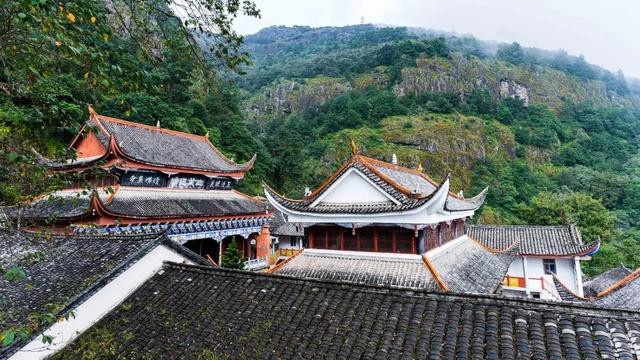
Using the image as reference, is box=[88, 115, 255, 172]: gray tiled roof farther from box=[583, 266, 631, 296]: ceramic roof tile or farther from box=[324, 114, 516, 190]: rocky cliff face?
box=[324, 114, 516, 190]: rocky cliff face

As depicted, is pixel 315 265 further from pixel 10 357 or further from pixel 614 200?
pixel 614 200

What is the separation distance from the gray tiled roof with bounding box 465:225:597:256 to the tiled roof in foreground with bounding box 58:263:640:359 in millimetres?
16533

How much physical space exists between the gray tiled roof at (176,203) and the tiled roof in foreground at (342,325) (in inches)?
496


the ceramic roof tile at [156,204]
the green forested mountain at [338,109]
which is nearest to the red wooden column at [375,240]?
the green forested mountain at [338,109]

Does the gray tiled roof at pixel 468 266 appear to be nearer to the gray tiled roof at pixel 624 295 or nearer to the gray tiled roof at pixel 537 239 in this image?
the gray tiled roof at pixel 624 295

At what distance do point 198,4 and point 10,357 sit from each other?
221 inches

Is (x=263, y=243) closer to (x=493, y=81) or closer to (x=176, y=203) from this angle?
(x=176, y=203)

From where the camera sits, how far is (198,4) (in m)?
4.46

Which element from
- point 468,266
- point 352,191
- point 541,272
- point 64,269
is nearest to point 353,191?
point 352,191

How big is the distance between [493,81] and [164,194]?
78888mm

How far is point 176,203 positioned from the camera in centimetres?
2208

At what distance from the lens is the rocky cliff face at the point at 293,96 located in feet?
251

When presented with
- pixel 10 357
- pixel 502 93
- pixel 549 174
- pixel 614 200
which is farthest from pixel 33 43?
pixel 502 93

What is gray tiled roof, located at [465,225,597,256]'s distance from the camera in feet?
64.9
